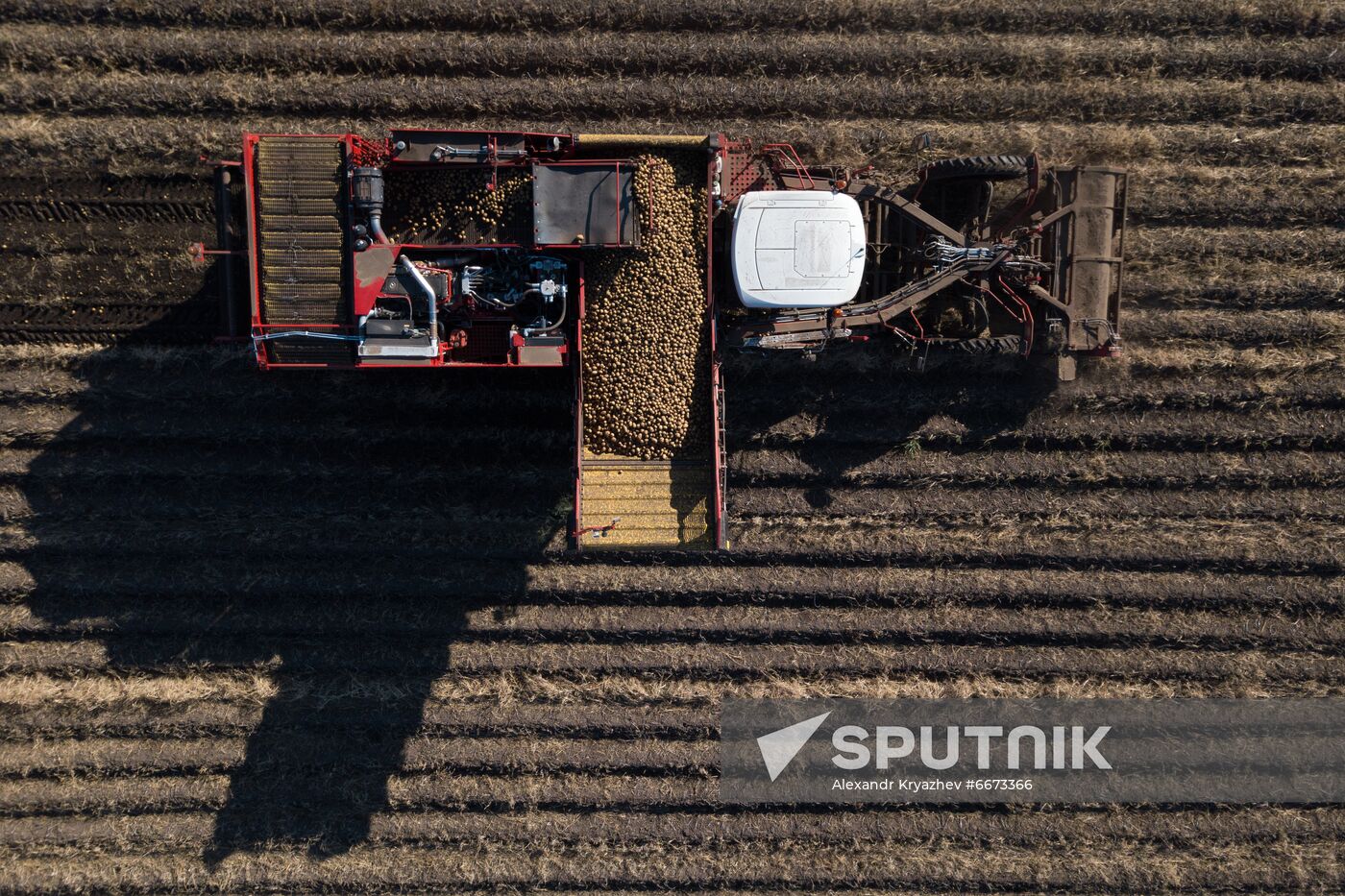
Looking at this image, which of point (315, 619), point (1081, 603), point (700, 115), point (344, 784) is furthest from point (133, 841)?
point (1081, 603)

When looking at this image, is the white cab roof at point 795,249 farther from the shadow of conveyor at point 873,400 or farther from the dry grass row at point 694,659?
the dry grass row at point 694,659

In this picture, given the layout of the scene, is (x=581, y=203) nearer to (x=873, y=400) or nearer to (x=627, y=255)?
(x=627, y=255)

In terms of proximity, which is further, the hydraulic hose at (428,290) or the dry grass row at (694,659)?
the dry grass row at (694,659)

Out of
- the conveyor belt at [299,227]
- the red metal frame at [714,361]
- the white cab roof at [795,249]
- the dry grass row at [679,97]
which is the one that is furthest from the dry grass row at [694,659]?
the dry grass row at [679,97]

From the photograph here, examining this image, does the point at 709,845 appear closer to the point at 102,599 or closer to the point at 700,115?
the point at 102,599

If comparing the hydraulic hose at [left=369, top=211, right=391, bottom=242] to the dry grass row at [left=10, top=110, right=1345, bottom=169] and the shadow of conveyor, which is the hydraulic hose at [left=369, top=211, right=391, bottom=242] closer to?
the dry grass row at [left=10, top=110, right=1345, bottom=169]

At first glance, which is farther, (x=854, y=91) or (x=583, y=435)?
(x=854, y=91)

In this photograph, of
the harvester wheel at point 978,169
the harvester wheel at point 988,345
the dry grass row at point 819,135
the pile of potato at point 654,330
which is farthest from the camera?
the dry grass row at point 819,135

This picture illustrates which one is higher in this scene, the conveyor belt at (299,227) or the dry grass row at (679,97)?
the dry grass row at (679,97)
